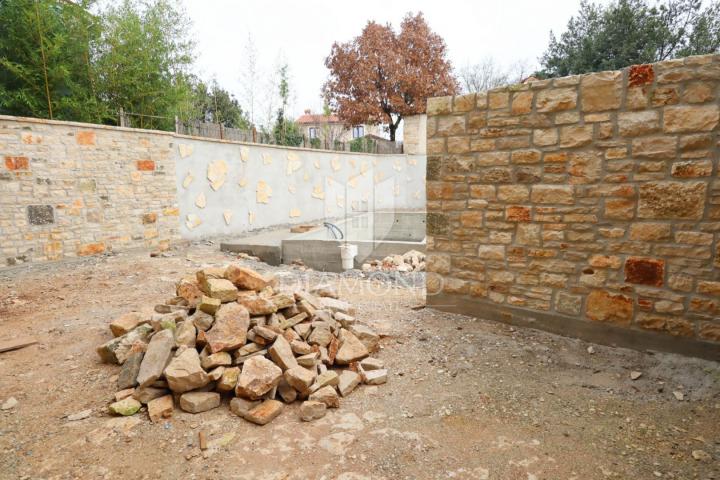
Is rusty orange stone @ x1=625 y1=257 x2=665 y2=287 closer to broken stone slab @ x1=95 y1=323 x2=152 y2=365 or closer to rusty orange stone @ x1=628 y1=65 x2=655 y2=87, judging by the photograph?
rusty orange stone @ x1=628 y1=65 x2=655 y2=87

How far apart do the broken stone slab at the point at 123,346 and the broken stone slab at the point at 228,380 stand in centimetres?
72

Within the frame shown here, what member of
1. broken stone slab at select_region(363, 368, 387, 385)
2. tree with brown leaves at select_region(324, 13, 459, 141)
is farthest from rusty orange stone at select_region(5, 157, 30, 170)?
tree with brown leaves at select_region(324, 13, 459, 141)

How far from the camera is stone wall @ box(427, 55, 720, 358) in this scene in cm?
283

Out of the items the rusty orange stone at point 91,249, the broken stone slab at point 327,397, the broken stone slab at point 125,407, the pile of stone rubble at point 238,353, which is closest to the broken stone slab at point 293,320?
the pile of stone rubble at point 238,353

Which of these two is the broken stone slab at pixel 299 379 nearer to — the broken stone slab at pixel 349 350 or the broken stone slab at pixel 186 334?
the broken stone slab at pixel 349 350

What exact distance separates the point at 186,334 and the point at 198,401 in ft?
1.70

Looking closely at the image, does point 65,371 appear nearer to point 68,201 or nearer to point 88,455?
point 88,455

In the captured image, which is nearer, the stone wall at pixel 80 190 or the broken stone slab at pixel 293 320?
the broken stone slab at pixel 293 320

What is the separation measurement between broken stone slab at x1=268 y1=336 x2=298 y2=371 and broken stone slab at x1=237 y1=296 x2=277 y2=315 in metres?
0.28

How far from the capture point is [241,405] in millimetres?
2520

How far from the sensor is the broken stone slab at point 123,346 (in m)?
2.96

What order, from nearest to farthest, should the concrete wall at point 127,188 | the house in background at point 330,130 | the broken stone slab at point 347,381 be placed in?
the broken stone slab at point 347,381 → the concrete wall at point 127,188 → the house in background at point 330,130

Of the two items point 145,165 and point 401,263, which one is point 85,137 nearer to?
point 145,165

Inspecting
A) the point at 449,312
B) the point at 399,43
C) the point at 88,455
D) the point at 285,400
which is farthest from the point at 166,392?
the point at 399,43
